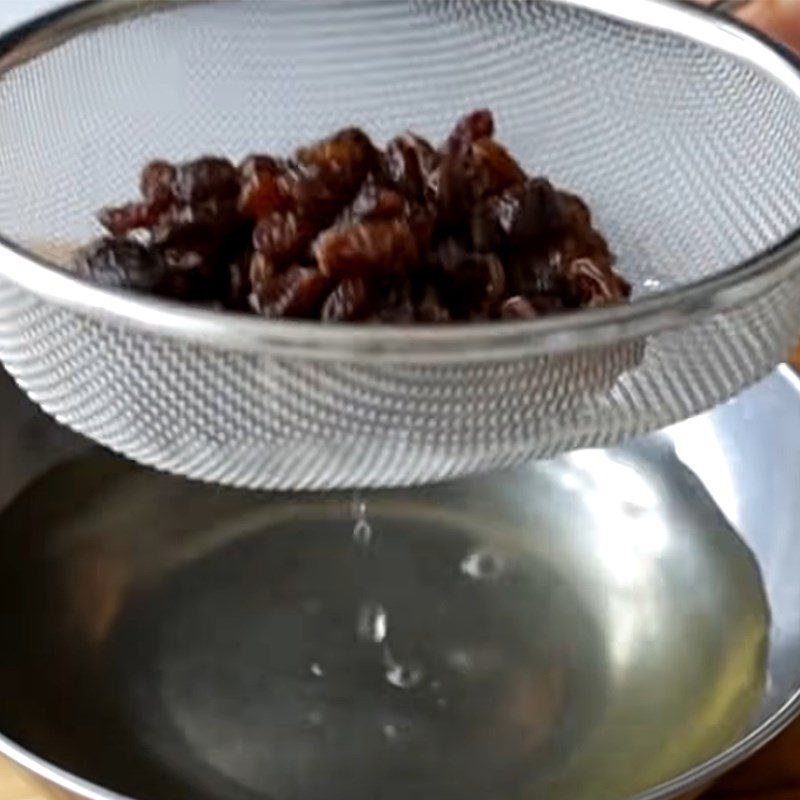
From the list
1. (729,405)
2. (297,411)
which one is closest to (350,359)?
(297,411)

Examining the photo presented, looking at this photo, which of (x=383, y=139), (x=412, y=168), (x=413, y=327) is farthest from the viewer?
(x=383, y=139)

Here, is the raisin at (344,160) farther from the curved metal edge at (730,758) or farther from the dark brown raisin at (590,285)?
the curved metal edge at (730,758)

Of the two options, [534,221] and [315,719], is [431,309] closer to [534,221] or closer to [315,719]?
[534,221]

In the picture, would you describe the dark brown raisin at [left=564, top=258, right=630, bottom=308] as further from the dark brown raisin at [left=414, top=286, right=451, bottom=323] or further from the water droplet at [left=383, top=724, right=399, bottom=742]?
the water droplet at [left=383, top=724, right=399, bottom=742]

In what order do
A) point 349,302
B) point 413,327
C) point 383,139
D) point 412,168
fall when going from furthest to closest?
1. point 383,139
2. point 412,168
3. point 349,302
4. point 413,327

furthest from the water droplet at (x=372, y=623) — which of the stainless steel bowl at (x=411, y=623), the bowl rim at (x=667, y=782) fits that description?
the bowl rim at (x=667, y=782)

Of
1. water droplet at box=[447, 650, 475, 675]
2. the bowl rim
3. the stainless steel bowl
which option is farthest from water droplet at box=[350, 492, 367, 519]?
the bowl rim

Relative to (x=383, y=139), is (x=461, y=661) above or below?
below

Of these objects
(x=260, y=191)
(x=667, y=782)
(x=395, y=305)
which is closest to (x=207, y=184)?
(x=260, y=191)
